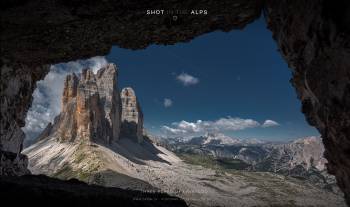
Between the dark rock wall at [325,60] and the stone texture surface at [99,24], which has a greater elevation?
→ the stone texture surface at [99,24]

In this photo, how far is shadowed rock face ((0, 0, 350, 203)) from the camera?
8.12 m

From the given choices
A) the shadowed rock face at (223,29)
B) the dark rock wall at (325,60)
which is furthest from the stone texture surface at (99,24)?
the dark rock wall at (325,60)

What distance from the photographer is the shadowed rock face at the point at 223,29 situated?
8125 millimetres

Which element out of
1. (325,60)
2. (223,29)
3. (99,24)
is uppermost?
(223,29)

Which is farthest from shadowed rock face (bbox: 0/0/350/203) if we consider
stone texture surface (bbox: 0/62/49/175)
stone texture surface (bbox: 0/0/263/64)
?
stone texture surface (bbox: 0/62/49/175)

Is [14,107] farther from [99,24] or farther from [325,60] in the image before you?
[325,60]

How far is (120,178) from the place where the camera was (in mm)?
111125

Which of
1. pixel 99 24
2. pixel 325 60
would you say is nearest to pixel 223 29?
pixel 99 24

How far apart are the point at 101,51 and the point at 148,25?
4.43 m

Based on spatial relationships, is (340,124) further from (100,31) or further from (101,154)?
(101,154)

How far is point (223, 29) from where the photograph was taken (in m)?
14.4

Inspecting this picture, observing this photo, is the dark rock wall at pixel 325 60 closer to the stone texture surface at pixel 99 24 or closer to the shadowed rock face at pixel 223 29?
the shadowed rock face at pixel 223 29

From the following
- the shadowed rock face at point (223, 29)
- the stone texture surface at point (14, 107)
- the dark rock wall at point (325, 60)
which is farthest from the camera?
the stone texture surface at point (14, 107)

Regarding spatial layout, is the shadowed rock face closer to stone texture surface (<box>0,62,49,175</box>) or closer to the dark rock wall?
the dark rock wall
